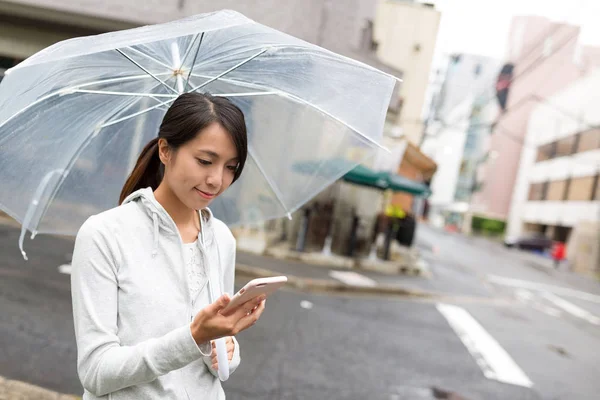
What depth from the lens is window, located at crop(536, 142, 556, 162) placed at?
46856mm

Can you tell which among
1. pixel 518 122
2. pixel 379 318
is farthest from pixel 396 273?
pixel 518 122

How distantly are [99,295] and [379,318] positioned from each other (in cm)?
744

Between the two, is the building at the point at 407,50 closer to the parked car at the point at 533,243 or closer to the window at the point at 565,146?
the parked car at the point at 533,243

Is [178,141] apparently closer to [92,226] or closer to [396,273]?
[92,226]

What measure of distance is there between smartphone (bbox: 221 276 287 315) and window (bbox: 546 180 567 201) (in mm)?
45988

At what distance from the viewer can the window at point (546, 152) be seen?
46856 millimetres

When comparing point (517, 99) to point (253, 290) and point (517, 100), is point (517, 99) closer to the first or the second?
point (517, 100)

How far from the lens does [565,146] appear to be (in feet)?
144

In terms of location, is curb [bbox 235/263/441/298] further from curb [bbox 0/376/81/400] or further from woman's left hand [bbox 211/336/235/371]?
woman's left hand [bbox 211/336/235/371]

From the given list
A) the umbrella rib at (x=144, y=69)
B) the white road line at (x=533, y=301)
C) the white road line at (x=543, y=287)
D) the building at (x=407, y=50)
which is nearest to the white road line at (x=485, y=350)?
the white road line at (x=533, y=301)

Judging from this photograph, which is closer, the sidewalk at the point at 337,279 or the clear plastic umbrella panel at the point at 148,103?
A: the clear plastic umbrella panel at the point at 148,103

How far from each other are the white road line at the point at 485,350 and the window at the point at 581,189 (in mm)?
31960

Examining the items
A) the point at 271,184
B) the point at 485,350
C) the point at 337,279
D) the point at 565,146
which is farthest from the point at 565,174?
the point at 271,184

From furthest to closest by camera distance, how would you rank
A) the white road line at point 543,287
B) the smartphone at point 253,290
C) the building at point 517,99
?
the building at point 517,99 < the white road line at point 543,287 < the smartphone at point 253,290
